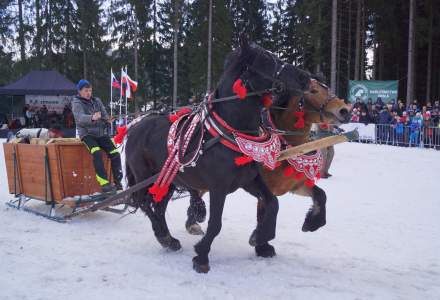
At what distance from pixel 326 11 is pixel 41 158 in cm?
2382

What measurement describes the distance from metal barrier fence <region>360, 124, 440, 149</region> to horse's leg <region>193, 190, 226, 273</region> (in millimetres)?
13254

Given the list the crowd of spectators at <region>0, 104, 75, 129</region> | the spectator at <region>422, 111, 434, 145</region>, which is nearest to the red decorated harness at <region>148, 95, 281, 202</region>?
the spectator at <region>422, 111, 434, 145</region>

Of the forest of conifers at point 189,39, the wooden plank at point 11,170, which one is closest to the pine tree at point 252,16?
the forest of conifers at point 189,39

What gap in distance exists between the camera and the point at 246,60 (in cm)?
416

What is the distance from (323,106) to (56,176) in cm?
399

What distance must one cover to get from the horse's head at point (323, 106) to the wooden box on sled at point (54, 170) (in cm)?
346

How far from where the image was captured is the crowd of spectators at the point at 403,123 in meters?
15.5

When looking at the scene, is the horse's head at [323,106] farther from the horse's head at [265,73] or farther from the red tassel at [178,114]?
the red tassel at [178,114]

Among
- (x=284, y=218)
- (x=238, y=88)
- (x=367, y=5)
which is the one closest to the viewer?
(x=238, y=88)

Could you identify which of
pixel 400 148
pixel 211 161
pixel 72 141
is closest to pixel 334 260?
pixel 211 161

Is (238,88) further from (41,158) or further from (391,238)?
(41,158)

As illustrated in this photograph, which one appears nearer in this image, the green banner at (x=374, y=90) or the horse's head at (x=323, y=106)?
the horse's head at (x=323, y=106)

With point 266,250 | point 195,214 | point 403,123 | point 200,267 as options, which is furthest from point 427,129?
point 200,267

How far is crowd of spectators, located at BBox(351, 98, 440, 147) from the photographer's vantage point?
1548 cm
